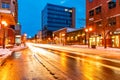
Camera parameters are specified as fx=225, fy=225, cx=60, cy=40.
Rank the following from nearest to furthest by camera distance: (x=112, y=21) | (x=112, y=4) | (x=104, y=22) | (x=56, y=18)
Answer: (x=112, y=21) < (x=112, y=4) < (x=104, y=22) < (x=56, y=18)

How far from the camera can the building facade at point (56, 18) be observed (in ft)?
554

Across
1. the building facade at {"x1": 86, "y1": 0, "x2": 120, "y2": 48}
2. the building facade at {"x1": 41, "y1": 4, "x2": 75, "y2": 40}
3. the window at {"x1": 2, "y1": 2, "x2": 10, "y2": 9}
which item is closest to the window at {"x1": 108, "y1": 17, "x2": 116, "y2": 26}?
the building facade at {"x1": 86, "y1": 0, "x2": 120, "y2": 48}

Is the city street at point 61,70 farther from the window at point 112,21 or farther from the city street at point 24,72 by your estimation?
the window at point 112,21

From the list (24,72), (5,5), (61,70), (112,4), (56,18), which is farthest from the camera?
(56,18)

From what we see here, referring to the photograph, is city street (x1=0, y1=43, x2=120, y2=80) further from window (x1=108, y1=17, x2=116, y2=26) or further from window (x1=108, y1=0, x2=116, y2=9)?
window (x1=108, y1=0, x2=116, y2=9)

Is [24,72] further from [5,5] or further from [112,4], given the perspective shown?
[5,5]

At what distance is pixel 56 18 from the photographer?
17012cm

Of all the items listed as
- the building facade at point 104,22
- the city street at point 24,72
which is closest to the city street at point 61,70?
the city street at point 24,72

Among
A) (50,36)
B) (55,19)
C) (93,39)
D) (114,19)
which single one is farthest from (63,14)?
(114,19)

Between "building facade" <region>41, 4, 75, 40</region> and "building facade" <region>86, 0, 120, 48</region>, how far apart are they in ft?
325

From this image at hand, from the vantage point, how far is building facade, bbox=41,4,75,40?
16900cm

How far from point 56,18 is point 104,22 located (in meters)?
115

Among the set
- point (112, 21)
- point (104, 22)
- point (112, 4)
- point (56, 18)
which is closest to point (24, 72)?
point (112, 21)

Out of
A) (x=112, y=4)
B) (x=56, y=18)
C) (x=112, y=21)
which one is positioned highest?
(x=56, y=18)
